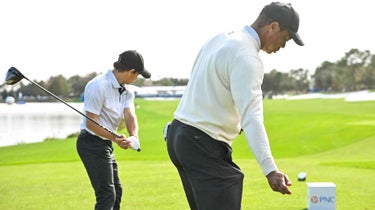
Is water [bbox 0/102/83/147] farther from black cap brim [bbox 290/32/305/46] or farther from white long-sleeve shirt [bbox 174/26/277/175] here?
black cap brim [bbox 290/32/305/46]

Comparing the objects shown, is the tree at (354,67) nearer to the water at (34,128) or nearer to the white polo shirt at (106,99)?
the water at (34,128)

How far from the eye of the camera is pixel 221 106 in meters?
3.40

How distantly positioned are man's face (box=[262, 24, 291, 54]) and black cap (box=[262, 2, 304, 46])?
0.12 feet

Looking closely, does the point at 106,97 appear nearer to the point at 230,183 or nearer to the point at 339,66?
the point at 230,183

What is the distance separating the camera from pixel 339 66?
117500 millimetres

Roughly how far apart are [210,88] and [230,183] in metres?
0.60

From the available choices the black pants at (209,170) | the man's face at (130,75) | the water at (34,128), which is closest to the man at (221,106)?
the black pants at (209,170)

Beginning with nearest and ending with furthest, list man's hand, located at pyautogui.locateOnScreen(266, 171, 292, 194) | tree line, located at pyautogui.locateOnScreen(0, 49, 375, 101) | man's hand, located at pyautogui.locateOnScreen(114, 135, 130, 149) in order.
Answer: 1. man's hand, located at pyautogui.locateOnScreen(266, 171, 292, 194)
2. man's hand, located at pyautogui.locateOnScreen(114, 135, 130, 149)
3. tree line, located at pyautogui.locateOnScreen(0, 49, 375, 101)

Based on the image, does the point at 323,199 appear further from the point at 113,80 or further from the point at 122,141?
the point at 113,80

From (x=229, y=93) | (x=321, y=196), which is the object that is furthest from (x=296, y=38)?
(x=321, y=196)

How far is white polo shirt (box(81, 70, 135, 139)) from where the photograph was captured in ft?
17.3

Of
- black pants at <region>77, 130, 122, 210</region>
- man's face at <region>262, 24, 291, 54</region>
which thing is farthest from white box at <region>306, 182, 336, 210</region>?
man's face at <region>262, 24, 291, 54</region>

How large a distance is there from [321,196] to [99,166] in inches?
96.0

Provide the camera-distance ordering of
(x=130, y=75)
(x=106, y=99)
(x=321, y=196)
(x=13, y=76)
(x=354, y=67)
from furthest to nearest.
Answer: (x=354, y=67) → (x=321, y=196) → (x=130, y=75) → (x=106, y=99) → (x=13, y=76)
